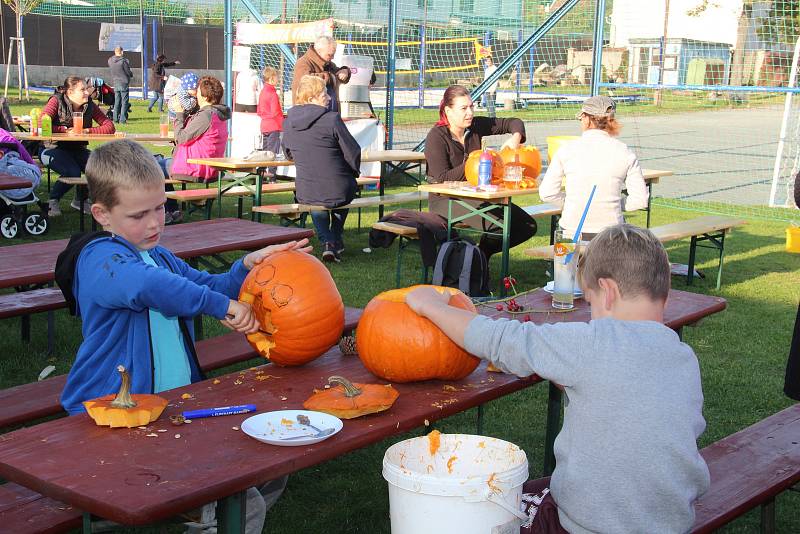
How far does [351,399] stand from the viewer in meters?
2.50

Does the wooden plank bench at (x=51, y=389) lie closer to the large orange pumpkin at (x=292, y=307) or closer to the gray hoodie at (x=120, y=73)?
the large orange pumpkin at (x=292, y=307)

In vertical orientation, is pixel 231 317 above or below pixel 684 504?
above

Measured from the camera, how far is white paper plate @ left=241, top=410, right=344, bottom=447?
2.23 meters

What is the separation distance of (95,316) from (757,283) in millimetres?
7220

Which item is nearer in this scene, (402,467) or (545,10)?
(402,467)

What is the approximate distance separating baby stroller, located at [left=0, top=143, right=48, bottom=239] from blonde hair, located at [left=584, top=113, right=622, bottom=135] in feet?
19.3

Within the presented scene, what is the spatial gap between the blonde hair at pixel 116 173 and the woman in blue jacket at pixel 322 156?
6003 mm

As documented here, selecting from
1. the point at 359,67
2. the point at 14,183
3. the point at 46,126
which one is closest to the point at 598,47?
the point at 359,67

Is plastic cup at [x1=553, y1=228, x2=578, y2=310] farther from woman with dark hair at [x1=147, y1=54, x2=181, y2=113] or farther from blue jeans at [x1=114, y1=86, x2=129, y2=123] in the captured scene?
woman with dark hair at [x1=147, y1=54, x2=181, y2=113]

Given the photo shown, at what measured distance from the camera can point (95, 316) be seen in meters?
2.80

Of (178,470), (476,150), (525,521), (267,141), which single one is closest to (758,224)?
(476,150)

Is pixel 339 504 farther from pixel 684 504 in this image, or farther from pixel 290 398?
pixel 684 504

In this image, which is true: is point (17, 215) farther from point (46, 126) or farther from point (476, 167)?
point (476, 167)

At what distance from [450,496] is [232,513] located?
0.54m
